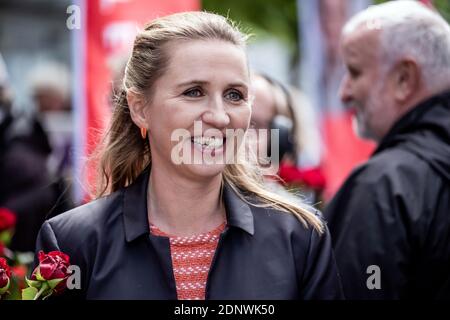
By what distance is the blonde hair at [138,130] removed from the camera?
9.06ft

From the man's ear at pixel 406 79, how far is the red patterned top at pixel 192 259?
1547 mm

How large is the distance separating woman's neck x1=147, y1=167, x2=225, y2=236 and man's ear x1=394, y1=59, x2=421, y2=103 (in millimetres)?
1470

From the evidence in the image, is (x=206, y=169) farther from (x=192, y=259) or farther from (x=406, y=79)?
(x=406, y=79)

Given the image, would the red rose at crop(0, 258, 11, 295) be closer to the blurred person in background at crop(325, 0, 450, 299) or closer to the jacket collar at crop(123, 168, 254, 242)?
the jacket collar at crop(123, 168, 254, 242)

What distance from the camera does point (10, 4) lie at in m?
15.8

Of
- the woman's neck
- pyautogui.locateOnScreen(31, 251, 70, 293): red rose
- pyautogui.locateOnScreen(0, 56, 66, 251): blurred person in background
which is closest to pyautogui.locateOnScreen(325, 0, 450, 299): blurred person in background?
the woman's neck

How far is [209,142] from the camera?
8.69 ft

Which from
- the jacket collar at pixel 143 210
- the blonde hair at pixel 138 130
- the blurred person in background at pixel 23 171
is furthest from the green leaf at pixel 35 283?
the blurred person in background at pixel 23 171

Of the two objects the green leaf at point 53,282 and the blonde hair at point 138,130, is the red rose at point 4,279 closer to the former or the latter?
the green leaf at point 53,282

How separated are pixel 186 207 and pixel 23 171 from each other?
12.2 feet

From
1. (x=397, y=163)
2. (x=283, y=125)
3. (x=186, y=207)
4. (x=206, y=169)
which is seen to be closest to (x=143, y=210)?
(x=186, y=207)

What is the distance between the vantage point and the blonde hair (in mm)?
2762
